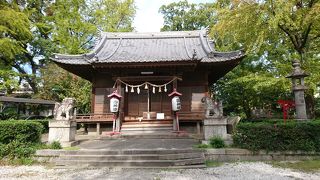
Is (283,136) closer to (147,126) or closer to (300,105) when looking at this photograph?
(300,105)

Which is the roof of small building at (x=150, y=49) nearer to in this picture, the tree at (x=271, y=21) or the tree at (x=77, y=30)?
the tree at (x=271, y=21)

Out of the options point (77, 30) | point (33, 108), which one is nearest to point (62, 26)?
point (77, 30)

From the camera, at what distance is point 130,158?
8.17m

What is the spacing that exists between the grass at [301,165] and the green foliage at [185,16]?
84.6ft

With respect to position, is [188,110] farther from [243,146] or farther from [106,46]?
[106,46]

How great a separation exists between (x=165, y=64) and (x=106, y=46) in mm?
A: 6761

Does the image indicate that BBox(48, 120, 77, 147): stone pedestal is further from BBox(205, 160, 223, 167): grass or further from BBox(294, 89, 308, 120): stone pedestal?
BBox(294, 89, 308, 120): stone pedestal

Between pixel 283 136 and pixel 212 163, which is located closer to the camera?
pixel 212 163

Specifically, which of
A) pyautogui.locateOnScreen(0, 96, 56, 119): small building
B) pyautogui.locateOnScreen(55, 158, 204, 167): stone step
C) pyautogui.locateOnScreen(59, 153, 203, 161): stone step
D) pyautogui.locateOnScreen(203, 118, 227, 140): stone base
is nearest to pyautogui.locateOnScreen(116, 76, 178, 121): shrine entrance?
pyautogui.locateOnScreen(203, 118, 227, 140): stone base

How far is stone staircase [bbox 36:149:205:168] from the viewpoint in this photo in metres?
7.87

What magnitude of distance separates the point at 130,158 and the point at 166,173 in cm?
170

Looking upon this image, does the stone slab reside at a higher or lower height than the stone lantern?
lower

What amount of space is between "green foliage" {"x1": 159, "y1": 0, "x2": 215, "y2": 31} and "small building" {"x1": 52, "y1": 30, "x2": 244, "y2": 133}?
17.2 m

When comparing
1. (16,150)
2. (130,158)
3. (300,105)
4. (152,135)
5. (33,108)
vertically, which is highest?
(33,108)
